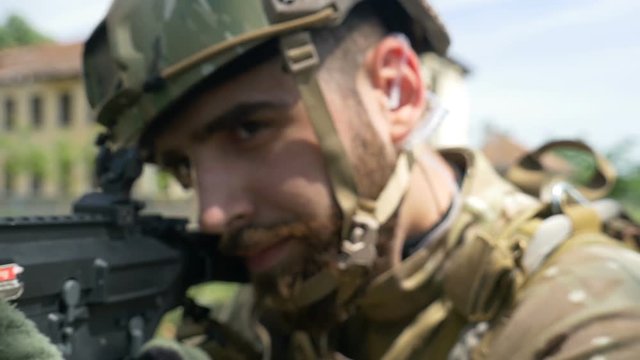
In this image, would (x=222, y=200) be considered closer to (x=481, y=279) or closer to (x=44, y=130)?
(x=481, y=279)

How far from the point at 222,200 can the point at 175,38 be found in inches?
15.3

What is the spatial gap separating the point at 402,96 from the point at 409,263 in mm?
425

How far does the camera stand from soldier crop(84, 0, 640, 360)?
2.14m

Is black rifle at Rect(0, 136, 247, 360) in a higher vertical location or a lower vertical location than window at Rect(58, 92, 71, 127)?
higher

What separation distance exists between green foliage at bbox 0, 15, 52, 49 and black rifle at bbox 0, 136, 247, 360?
44067mm

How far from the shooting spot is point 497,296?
2121 mm

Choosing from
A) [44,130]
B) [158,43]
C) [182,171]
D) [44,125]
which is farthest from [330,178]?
[44,125]

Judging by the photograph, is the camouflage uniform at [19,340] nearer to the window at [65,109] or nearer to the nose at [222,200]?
the nose at [222,200]

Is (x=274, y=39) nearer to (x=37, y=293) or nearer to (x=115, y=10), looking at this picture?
(x=115, y=10)

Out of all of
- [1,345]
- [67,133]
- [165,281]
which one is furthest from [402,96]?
[67,133]

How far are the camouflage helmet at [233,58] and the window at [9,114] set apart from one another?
135 feet

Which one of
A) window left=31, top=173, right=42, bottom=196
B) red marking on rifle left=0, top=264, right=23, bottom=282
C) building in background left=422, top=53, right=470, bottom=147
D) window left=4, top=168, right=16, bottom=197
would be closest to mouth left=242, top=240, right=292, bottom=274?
red marking on rifle left=0, top=264, right=23, bottom=282

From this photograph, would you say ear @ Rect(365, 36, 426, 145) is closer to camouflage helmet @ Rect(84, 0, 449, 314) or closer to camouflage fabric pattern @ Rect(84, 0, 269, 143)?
camouflage helmet @ Rect(84, 0, 449, 314)

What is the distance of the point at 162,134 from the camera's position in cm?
231
